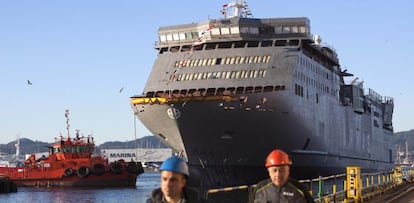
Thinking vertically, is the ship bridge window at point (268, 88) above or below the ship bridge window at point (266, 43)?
below

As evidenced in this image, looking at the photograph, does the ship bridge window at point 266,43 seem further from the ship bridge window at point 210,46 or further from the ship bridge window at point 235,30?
the ship bridge window at point 210,46

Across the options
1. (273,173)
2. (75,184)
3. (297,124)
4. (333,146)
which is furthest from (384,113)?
(273,173)

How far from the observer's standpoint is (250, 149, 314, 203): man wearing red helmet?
640 cm

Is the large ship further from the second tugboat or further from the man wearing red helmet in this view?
the man wearing red helmet

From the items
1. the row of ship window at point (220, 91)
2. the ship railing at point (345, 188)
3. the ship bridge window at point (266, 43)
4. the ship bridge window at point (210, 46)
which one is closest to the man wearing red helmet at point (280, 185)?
the ship railing at point (345, 188)

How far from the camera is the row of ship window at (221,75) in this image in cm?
4219

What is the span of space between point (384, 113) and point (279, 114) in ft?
158

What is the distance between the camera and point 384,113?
8444cm

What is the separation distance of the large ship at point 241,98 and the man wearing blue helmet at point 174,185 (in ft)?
97.9

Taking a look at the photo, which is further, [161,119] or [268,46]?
[268,46]

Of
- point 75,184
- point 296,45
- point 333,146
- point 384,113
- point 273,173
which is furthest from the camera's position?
point 384,113

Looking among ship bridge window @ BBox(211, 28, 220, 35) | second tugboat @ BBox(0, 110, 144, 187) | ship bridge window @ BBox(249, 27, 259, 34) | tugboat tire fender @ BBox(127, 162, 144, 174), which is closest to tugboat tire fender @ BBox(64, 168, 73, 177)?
second tugboat @ BBox(0, 110, 144, 187)

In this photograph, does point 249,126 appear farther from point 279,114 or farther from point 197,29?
point 197,29

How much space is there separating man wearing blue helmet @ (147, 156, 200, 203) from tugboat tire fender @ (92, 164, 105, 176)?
59932 mm
